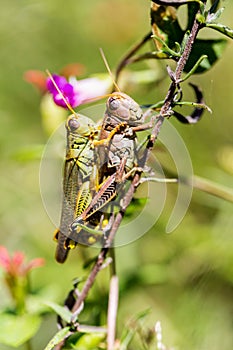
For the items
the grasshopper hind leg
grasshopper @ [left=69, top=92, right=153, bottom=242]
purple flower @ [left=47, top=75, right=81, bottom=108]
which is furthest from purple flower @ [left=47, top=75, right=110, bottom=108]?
the grasshopper hind leg

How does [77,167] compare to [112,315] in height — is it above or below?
above

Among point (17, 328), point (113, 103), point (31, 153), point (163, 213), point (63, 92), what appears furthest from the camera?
point (163, 213)

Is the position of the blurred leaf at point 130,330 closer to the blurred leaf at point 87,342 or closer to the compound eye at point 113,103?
the blurred leaf at point 87,342

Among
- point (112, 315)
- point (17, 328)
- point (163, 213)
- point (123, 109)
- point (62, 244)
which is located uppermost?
point (123, 109)

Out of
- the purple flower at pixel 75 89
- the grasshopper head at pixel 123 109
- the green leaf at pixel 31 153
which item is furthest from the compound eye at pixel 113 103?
the green leaf at pixel 31 153

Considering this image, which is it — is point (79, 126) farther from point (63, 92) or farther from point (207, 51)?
point (207, 51)

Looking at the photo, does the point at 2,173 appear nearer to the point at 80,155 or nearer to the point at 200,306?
the point at 200,306

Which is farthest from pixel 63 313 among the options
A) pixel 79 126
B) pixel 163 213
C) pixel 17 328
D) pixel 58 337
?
pixel 163 213

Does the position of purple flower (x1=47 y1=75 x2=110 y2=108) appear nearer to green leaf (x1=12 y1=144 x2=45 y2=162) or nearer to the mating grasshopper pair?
the mating grasshopper pair
